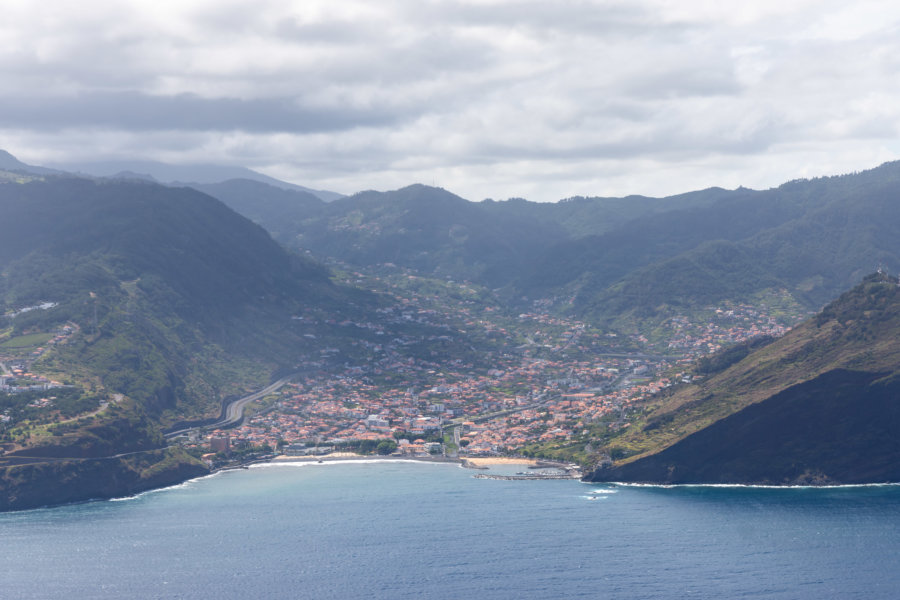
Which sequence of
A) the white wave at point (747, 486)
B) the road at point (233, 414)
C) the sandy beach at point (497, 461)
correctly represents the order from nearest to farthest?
the white wave at point (747, 486) < the sandy beach at point (497, 461) < the road at point (233, 414)

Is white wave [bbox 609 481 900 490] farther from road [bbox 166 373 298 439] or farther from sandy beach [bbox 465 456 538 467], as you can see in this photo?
road [bbox 166 373 298 439]

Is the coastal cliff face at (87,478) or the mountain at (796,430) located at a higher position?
the mountain at (796,430)

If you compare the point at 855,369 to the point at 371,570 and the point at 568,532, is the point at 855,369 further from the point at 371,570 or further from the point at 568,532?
the point at 371,570

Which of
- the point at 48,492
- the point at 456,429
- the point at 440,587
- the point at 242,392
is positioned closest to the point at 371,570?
the point at 440,587

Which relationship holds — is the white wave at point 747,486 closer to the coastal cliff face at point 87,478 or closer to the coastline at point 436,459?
the coastline at point 436,459

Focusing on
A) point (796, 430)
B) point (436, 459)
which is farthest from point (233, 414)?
point (796, 430)

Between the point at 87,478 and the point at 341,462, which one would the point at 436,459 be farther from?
the point at 87,478

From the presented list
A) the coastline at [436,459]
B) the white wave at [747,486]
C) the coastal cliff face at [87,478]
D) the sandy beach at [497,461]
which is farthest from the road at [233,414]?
the white wave at [747,486]
